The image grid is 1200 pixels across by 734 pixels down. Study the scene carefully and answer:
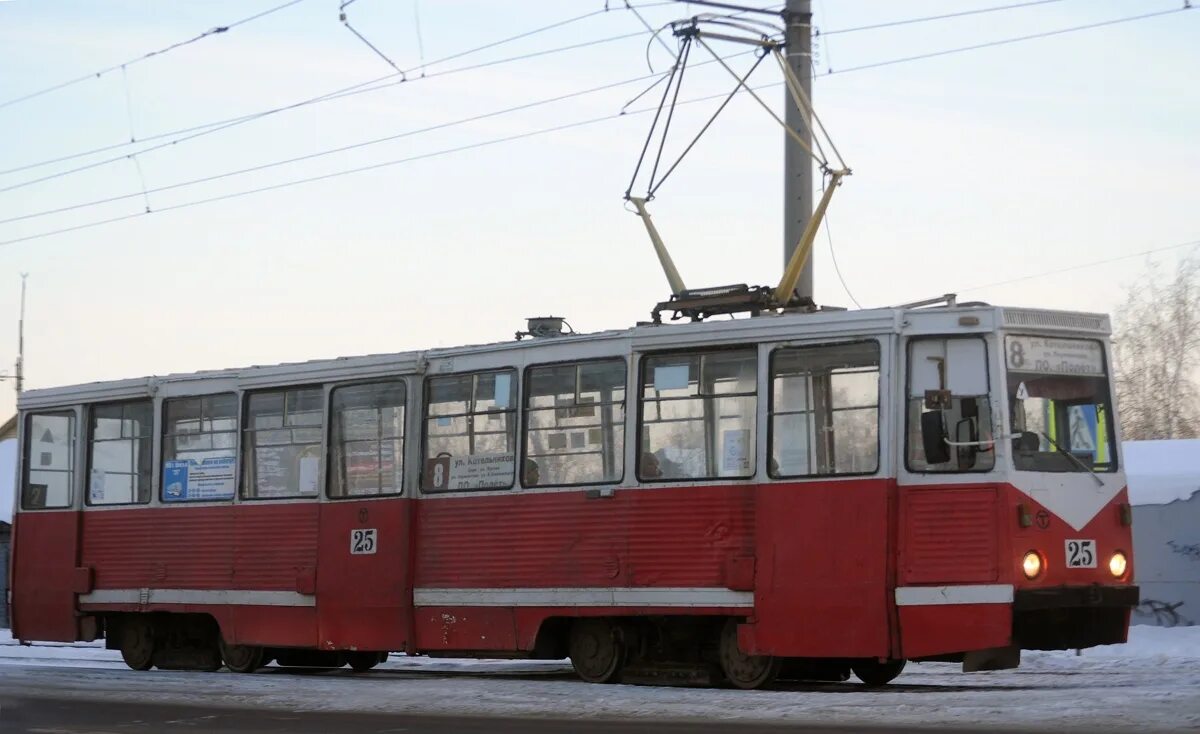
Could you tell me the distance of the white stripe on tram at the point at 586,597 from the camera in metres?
15.6

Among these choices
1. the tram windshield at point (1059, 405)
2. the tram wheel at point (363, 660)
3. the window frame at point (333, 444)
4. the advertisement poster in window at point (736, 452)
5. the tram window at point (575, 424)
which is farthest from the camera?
the tram wheel at point (363, 660)

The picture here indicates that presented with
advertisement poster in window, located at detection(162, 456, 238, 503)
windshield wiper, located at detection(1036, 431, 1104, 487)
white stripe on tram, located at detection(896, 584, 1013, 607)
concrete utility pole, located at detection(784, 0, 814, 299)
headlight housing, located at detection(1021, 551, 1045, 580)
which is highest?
concrete utility pole, located at detection(784, 0, 814, 299)

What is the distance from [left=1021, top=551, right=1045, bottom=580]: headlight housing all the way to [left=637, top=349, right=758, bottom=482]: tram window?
8.04 ft

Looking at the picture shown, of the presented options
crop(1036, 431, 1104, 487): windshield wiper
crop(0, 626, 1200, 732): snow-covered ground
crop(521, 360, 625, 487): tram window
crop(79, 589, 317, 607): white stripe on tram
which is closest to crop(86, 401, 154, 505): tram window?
crop(79, 589, 317, 607): white stripe on tram

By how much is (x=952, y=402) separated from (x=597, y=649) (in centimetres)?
422

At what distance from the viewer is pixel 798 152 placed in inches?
730

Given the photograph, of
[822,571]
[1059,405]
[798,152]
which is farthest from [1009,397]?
[798,152]

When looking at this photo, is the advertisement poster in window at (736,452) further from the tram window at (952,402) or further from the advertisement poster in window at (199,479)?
the advertisement poster in window at (199,479)

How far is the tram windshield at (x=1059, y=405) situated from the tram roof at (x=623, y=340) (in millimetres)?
169

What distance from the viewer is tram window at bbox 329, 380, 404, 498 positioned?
18.2 meters

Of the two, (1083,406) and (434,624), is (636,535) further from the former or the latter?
(1083,406)

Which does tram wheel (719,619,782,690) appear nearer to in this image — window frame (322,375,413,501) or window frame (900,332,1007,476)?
window frame (900,332,1007,476)

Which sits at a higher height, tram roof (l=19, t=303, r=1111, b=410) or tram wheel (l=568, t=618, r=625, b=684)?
tram roof (l=19, t=303, r=1111, b=410)

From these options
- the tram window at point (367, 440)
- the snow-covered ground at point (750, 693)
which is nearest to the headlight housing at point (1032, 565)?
the snow-covered ground at point (750, 693)
